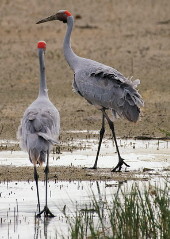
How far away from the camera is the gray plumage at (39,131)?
802 centimetres

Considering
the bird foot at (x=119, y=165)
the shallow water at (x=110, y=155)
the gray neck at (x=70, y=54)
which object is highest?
the gray neck at (x=70, y=54)

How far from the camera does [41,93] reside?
905 centimetres

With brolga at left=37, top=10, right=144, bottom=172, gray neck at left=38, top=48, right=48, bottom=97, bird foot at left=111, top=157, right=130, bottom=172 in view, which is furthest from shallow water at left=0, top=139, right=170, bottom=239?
gray neck at left=38, top=48, right=48, bottom=97

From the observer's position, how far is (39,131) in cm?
814

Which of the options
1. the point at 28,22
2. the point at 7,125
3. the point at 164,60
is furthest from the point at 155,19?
the point at 7,125

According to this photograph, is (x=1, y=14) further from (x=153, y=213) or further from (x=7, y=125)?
(x=153, y=213)

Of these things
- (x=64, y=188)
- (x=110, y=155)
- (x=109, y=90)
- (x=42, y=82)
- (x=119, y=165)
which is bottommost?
(x=64, y=188)

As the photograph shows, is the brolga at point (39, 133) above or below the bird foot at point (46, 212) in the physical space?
above

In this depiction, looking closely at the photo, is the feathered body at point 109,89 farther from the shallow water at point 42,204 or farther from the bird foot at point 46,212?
the bird foot at point 46,212

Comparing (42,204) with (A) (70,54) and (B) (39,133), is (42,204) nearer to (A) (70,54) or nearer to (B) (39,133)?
(B) (39,133)

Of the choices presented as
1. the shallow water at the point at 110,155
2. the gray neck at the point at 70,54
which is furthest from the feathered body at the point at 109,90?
the shallow water at the point at 110,155

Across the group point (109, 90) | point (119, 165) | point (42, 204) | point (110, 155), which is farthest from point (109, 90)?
point (42, 204)

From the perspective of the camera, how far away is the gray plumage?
8.02 m

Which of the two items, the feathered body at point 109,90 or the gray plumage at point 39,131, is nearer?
the gray plumage at point 39,131
